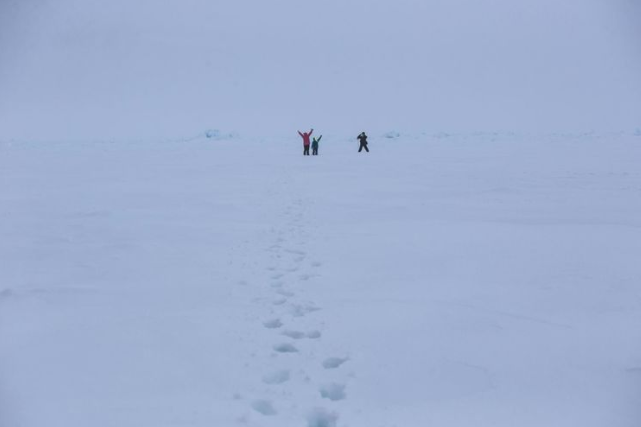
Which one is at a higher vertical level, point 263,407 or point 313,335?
point 313,335

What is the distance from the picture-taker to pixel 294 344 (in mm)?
3188

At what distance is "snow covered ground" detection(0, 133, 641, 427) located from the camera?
8.63 ft

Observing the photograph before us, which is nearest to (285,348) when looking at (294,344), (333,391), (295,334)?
(294,344)

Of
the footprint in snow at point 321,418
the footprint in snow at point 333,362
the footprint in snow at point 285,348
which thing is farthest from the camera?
the footprint in snow at point 285,348

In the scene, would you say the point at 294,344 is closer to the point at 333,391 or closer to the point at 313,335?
the point at 313,335

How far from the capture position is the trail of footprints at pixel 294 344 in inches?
101

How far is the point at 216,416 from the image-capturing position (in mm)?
2504

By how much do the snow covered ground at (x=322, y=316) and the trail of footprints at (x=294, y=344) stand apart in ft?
0.04

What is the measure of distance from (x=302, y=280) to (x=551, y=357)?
86.1 inches

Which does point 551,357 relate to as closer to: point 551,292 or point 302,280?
point 551,292

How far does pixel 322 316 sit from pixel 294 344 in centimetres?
48

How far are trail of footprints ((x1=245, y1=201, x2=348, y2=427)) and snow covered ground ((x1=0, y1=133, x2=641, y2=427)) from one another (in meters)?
0.01

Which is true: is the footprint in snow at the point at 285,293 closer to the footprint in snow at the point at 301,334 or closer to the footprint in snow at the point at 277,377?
the footprint in snow at the point at 301,334

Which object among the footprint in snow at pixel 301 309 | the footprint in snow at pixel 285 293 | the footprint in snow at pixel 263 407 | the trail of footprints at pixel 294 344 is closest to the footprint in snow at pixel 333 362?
the trail of footprints at pixel 294 344
